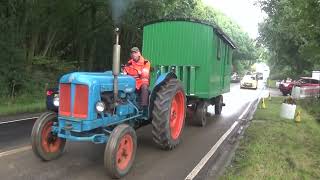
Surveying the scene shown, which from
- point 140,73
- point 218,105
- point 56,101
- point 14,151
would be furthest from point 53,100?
point 218,105

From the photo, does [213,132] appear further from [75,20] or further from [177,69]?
[75,20]

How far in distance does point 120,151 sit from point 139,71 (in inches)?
93.7

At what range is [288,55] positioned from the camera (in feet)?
184

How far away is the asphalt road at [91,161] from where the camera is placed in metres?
8.00

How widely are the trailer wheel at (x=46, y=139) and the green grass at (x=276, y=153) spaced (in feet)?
10.5

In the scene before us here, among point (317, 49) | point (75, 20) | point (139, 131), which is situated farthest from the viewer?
point (75, 20)

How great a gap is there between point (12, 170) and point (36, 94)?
48.8 feet

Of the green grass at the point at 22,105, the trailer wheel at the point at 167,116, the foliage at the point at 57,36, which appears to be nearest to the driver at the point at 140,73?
the trailer wheel at the point at 167,116

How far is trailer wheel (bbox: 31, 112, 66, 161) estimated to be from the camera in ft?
27.9

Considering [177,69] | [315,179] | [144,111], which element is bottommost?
[315,179]

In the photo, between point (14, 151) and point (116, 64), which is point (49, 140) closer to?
point (14, 151)

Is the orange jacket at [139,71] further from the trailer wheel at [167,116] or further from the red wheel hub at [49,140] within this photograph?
the red wheel hub at [49,140]

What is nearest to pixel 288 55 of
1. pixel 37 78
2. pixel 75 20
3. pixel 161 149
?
pixel 75 20

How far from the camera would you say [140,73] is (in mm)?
9930
